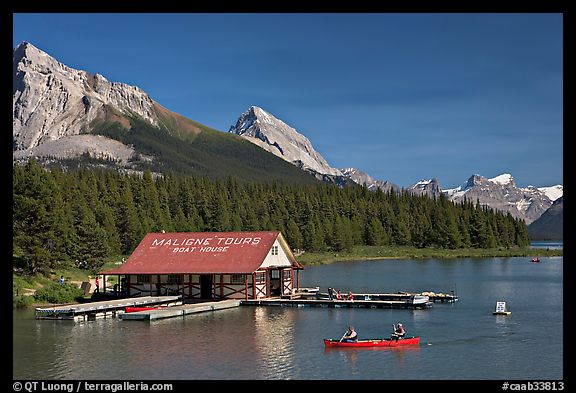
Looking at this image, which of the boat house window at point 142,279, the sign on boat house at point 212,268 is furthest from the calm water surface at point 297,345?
the boat house window at point 142,279

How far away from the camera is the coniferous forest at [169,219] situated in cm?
7294

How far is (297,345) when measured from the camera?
43.5 m

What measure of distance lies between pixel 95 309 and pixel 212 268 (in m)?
12.3

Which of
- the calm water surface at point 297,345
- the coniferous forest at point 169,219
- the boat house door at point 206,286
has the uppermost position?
the coniferous forest at point 169,219

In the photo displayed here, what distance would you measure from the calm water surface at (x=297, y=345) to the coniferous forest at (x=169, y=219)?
607 inches

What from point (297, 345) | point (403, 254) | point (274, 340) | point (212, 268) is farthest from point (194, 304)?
point (403, 254)

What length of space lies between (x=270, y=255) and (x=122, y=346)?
84.3 feet

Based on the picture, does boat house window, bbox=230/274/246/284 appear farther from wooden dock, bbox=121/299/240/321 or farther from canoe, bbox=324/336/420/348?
canoe, bbox=324/336/420/348

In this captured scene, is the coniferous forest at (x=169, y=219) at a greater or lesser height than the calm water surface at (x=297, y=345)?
greater


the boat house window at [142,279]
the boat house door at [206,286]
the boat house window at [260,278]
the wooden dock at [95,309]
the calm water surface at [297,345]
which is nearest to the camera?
Answer: the calm water surface at [297,345]

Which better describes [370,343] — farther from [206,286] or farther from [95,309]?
[206,286]

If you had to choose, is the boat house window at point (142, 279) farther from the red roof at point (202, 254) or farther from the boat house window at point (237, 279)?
the boat house window at point (237, 279)

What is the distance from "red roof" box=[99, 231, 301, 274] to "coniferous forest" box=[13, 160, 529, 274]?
1102 cm
